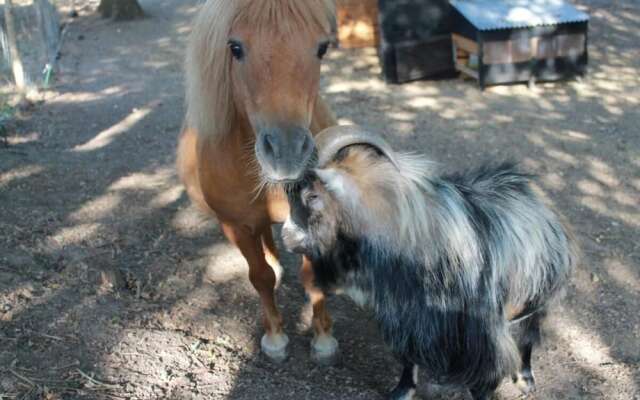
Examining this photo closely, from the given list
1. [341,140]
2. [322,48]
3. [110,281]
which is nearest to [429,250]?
[341,140]

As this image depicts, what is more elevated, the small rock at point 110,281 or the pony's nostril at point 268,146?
the pony's nostril at point 268,146

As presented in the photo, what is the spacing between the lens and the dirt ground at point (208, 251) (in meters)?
3.54

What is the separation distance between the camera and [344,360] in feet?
12.6

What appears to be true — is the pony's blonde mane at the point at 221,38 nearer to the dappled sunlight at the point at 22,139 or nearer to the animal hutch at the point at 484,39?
the dappled sunlight at the point at 22,139

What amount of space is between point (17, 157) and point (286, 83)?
193 inches

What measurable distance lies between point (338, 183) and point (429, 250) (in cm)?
54

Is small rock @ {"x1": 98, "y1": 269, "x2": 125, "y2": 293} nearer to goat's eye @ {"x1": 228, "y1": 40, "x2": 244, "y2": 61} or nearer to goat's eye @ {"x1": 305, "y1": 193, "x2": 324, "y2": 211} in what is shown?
goat's eye @ {"x1": 305, "y1": 193, "x2": 324, "y2": 211}

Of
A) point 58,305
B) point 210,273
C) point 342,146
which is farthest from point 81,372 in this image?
point 342,146

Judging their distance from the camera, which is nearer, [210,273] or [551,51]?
[210,273]

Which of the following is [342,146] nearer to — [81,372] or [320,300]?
[320,300]

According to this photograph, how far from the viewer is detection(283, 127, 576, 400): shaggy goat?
8.82 feet

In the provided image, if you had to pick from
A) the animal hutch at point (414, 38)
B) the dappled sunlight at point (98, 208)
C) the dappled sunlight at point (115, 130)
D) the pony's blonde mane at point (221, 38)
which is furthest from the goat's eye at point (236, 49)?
the animal hutch at point (414, 38)

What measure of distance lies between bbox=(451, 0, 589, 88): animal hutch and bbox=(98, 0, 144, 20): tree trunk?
854cm

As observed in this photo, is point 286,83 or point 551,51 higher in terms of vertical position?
point 286,83
